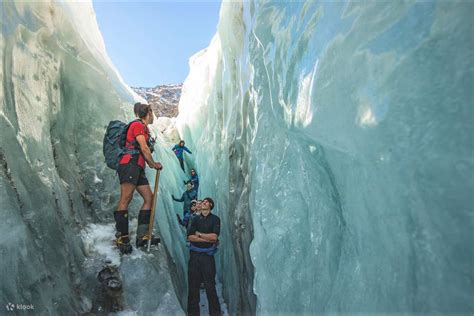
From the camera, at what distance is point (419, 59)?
2.25 m

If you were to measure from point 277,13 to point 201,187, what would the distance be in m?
4.93

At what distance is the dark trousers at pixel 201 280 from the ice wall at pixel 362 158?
1.79 feet

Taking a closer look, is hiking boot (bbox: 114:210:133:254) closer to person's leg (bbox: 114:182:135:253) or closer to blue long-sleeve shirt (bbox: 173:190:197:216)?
person's leg (bbox: 114:182:135:253)

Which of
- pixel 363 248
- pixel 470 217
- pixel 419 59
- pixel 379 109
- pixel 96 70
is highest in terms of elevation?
pixel 96 70

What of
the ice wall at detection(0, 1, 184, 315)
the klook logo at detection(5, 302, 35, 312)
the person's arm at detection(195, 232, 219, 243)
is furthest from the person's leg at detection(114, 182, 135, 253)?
the klook logo at detection(5, 302, 35, 312)

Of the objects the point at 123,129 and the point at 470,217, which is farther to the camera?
the point at 123,129

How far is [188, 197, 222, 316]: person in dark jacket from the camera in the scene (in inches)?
188

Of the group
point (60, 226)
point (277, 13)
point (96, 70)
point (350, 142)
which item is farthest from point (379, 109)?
point (96, 70)

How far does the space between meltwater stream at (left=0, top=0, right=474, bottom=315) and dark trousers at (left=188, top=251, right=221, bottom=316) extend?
9.2 inches

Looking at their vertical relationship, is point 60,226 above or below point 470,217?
below

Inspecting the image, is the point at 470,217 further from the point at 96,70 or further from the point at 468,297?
the point at 96,70

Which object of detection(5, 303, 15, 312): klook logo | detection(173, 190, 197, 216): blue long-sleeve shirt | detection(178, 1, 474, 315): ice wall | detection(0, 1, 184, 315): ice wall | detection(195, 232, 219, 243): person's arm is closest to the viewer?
detection(178, 1, 474, 315): ice wall

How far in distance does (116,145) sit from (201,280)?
72.6 inches

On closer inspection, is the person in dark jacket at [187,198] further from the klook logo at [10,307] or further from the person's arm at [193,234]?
the klook logo at [10,307]
